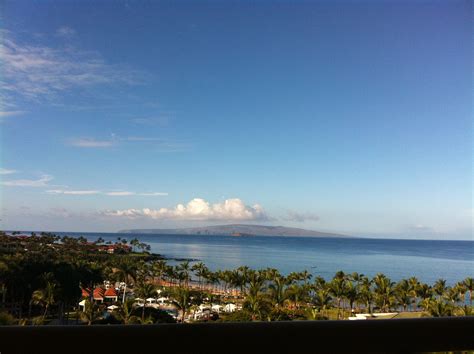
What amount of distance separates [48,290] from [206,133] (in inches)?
450

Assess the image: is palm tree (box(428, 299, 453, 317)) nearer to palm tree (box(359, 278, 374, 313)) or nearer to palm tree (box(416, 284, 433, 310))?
palm tree (box(359, 278, 374, 313))

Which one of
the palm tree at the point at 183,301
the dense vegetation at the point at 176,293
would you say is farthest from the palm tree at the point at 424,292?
the palm tree at the point at 183,301

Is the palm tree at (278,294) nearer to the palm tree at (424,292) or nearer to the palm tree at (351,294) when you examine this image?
the palm tree at (351,294)

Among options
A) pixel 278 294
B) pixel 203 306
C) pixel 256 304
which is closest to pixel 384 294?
pixel 278 294

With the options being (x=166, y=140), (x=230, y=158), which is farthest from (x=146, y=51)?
(x=230, y=158)

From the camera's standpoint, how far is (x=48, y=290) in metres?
19.7

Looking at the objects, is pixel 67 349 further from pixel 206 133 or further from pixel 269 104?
pixel 206 133

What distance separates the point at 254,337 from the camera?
0.57m

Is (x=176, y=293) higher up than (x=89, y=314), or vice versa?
(x=89, y=314)

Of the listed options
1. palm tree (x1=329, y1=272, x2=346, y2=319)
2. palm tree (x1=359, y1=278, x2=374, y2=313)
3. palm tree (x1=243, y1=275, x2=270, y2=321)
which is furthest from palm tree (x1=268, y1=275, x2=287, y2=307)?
palm tree (x1=359, y1=278, x2=374, y2=313)

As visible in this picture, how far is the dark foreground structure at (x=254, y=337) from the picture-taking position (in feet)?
1.76

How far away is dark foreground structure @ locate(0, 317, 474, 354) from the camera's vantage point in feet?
1.76

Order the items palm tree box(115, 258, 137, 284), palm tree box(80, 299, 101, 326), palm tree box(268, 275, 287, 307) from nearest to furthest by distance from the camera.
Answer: palm tree box(80, 299, 101, 326) < palm tree box(268, 275, 287, 307) < palm tree box(115, 258, 137, 284)

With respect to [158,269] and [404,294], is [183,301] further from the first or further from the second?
[404,294]
